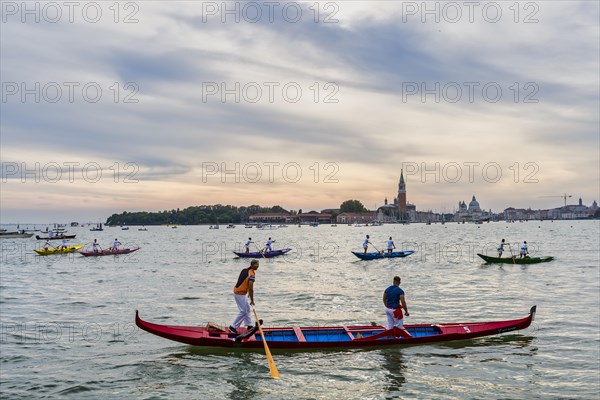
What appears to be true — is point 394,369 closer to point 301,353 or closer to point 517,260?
point 301,353

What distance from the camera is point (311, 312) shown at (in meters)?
25.5

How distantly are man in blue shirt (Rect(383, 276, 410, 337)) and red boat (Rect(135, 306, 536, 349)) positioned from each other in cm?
26

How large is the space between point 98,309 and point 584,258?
164ft

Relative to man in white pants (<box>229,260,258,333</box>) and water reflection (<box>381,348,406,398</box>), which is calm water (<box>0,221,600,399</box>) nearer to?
water reflection (<box>381,348,406,398</box>)

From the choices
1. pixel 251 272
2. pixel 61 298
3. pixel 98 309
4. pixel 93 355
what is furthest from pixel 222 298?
pixel 251 272

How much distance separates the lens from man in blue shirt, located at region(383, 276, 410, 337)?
55.2 ft

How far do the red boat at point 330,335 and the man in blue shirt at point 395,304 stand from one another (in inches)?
10.1

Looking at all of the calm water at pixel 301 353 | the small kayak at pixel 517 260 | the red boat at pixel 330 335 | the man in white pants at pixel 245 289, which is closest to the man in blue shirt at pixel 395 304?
the red boat at pixel 330 335

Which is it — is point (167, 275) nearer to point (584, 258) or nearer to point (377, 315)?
point (377, 315)

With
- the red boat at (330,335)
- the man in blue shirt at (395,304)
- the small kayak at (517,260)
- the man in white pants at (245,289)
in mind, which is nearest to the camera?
the man in white pants at (245,289)

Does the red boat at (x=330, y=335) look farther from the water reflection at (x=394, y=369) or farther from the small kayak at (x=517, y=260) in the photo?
the small kayak at (x=517, y=260)

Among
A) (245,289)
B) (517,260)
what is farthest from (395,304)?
(517,260)

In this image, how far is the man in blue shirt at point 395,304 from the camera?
1681 centimetres

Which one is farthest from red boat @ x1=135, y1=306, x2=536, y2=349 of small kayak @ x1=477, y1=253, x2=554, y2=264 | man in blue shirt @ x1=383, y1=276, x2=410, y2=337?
small kayak @ x1=477, y1=253, x2=554, y2=264
